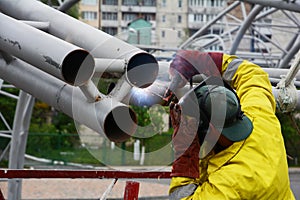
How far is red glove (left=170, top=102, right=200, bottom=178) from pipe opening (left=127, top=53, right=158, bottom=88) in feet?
0.93

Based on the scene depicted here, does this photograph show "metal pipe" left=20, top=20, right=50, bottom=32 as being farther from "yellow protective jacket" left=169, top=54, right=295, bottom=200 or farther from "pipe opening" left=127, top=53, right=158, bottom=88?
"yellow protective jacket" left=169, top=54, right=295, bottom=200

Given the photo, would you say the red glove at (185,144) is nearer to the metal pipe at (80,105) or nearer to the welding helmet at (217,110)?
the welding helmet at (217,110)

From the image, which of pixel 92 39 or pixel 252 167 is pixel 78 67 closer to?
pixel 92 39

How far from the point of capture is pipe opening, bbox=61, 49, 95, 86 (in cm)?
304

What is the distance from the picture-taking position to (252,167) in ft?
9.32

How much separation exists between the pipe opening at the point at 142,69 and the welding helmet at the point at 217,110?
34 cm

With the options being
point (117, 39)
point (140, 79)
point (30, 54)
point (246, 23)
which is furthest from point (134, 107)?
point (246, 23)

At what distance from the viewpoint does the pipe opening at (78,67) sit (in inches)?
120

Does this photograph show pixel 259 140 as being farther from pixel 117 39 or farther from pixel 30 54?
pixel 30 54

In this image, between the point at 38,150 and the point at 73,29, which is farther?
the point at 38,150

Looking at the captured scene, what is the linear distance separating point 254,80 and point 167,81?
43cm

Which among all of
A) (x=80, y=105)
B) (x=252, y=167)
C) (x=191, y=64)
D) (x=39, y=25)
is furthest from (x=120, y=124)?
(x=39, y=25)

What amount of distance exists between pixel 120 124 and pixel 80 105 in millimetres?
221

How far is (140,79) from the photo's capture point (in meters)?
3.18
